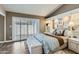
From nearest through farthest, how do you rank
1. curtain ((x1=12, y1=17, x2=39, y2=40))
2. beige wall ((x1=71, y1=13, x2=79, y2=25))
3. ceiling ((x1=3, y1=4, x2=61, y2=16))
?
beige wall ((x1=71, y1=13, x2=79, y2=25)), ceiling ((x1=3, y1=4, x2=61, y2=16)), curtain ((x1=12, y1=17, x2=39, y2=40))

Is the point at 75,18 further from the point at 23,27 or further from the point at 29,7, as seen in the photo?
the point at 23,27

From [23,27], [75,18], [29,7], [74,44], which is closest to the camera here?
[74,44]

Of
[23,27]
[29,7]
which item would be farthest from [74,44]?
[23,27]

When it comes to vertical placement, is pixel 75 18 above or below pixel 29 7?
below

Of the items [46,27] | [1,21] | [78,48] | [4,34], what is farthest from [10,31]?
[78,48]

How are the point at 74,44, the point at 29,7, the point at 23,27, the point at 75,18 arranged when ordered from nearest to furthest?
the point at 74,44
the point at 75,18
the point at 29,7
the point at 23,27

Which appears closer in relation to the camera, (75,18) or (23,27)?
(75,18)

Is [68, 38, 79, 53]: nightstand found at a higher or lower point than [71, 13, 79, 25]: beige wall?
lower

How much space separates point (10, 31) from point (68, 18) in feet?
13.0

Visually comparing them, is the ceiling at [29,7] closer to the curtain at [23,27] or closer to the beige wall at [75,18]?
the curtain at [23,27]

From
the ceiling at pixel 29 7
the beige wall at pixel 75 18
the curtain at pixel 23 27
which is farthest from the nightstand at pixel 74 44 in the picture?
the curtain at pixel 23 27

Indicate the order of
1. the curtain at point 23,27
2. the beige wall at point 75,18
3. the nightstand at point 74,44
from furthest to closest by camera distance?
the curtain at point 23,27
the beige wall at point 75,18
the nightstand at point 74,44

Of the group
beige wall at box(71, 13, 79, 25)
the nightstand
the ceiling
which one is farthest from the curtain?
the nightstand

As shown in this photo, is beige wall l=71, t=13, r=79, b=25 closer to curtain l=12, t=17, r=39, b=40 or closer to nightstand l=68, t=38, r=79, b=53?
nightstand l=68, t=38, r=79, b=53
